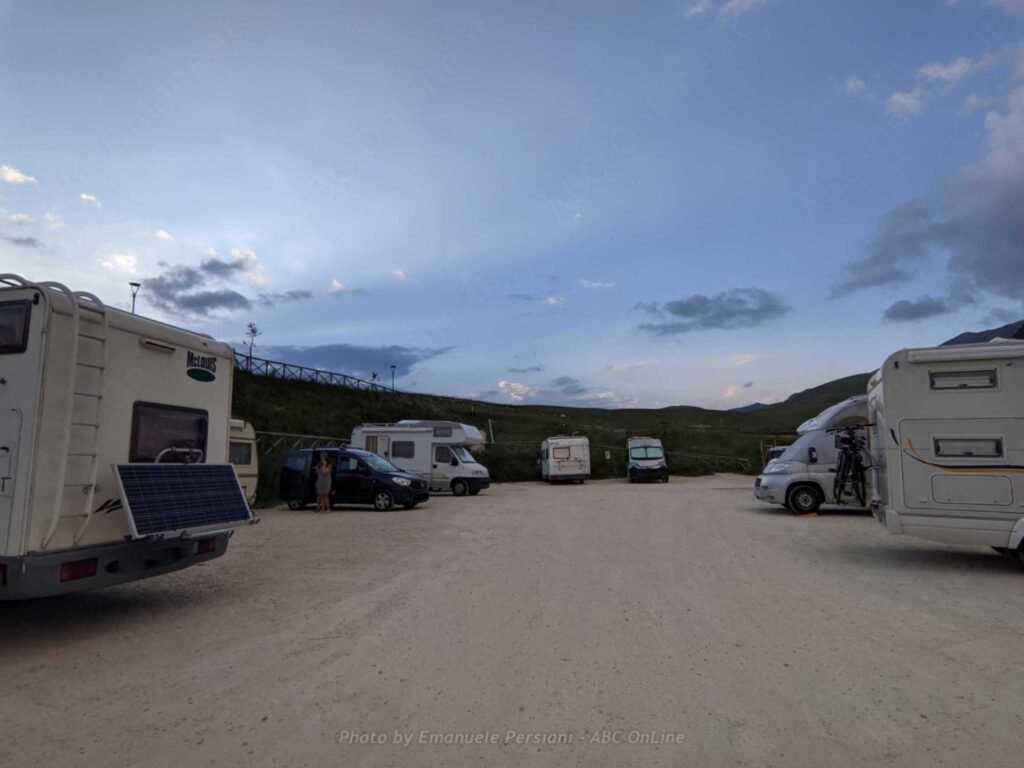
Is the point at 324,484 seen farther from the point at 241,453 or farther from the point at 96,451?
the point at 96,451

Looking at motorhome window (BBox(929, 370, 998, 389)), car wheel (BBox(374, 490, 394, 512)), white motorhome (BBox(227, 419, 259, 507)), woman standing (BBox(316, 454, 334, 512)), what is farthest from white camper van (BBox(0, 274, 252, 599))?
car wheel (BBox(374, 490, 394, 512))

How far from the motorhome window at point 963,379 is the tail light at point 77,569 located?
9.85 metres

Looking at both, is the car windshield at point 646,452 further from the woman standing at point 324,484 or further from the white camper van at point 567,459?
the woman standing at point 324,484

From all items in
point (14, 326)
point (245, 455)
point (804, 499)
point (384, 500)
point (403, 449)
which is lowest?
point (384, 500)

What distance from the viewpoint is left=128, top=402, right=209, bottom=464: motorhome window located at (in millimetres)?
6516

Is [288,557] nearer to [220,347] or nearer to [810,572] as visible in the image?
[220,347]

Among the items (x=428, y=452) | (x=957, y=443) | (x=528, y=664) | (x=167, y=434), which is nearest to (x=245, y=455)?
(x=428, y=452)

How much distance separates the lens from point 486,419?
5397 centimetres

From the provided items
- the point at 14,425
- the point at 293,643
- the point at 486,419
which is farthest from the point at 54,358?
the point at 486,419

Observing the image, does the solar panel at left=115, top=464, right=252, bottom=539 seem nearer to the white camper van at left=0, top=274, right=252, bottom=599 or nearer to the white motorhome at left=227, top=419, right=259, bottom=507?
the white camper van at left=0, top=274, right=252, bottom=599

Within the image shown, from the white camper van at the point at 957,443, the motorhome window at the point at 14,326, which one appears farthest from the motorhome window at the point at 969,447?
the motorhome window at the point at 14,326

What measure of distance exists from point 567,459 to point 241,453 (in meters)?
19.8

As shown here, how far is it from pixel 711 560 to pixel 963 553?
423 centimetres

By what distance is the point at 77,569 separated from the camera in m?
5.70
